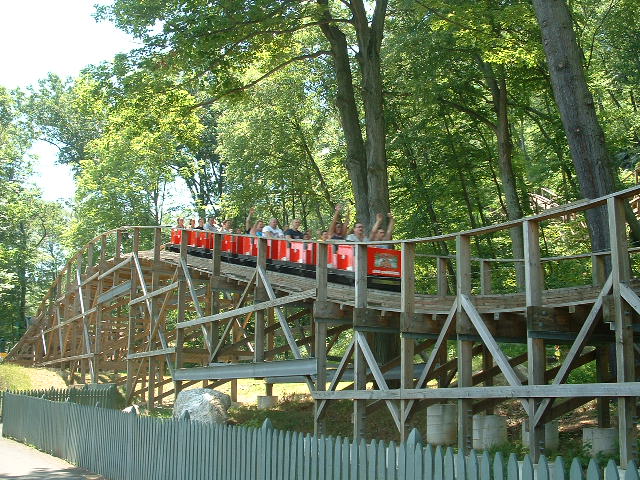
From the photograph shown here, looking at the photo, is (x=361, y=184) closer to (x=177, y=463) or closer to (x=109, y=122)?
(x=109, y=122)

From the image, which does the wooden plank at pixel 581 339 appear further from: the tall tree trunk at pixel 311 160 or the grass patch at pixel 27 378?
the tall tree trunk at pixel 311 160

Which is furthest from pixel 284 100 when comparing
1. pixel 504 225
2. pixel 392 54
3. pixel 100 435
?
pixel 504 225

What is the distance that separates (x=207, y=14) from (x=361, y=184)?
5578 mm

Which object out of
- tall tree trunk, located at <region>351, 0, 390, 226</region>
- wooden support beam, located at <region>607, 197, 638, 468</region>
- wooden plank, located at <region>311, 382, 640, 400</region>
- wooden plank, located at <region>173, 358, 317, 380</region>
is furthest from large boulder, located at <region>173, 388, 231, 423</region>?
wooden support beam, located at <region>607, 197, 638, 468</region>

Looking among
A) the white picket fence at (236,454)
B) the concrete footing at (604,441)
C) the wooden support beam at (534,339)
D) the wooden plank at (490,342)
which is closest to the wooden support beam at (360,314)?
the wooden plank at (490,342)

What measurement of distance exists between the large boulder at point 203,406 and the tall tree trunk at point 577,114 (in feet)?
25.9

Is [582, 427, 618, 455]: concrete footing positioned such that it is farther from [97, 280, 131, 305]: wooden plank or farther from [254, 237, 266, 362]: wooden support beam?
[97, 280, 131, 305]: wooden plank

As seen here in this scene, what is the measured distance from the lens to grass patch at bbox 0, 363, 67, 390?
2969 centimetres

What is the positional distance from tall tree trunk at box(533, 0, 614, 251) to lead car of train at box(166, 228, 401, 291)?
4229 millimetres

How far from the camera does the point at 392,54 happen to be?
27.9 metres

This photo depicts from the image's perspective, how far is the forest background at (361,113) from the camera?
67.1ft

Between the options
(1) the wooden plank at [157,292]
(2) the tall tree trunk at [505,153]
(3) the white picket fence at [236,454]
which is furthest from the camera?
(2) the tall tree trunk at [505,153]

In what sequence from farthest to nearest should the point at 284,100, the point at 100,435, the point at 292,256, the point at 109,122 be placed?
the point at 284,100 < the point at 109,122 < the point at 292,256 < the point at 100,435

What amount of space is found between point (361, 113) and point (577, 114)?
894 inches
